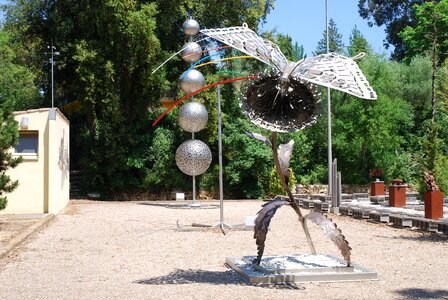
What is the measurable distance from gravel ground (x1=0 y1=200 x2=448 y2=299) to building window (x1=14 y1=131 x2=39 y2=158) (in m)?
2.71

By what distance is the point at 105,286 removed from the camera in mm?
6957

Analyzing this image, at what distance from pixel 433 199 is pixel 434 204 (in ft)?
0.52

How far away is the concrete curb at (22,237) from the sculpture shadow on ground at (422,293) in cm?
625

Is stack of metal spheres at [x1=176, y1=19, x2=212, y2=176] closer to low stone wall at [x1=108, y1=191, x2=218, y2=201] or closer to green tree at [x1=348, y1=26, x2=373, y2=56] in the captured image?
low stone wall at [x1=108, y1=191, x2=218, y2=201]

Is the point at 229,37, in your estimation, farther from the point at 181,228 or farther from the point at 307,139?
the point at 307,139

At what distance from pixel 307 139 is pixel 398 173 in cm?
502

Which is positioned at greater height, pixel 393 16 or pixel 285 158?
pixel 393 16

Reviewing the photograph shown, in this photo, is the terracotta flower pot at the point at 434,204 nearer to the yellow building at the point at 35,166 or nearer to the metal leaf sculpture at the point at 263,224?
the metal leaf sculpture at the point at 263,224

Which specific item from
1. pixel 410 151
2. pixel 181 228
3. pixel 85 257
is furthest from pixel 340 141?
pixel 85 257

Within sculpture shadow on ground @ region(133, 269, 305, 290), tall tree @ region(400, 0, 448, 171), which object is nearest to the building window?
sculpture shadow on ground @ region(133, 269, 305, 290)

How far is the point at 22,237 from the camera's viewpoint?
36.9 feet

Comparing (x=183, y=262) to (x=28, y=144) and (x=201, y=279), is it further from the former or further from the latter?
(x=28, y=144)

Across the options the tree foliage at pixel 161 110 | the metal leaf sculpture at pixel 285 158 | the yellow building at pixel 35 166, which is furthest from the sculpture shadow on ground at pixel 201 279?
the tree foliage at pixel 161 110

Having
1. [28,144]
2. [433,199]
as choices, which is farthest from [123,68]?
[433,199]
